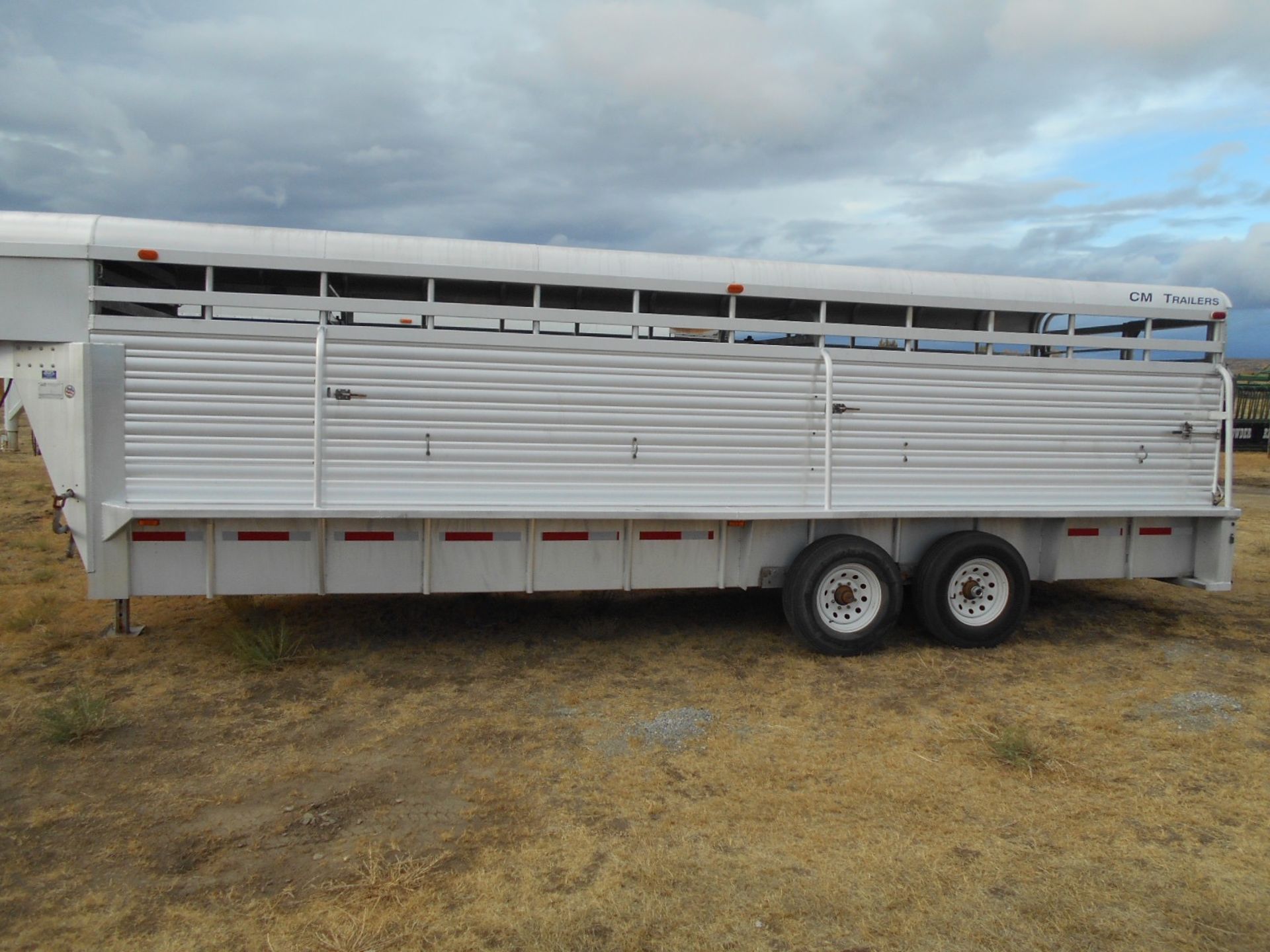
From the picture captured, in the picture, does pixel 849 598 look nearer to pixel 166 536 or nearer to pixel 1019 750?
pixel 1019 750

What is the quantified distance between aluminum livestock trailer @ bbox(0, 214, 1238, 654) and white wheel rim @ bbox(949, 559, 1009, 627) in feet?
0.09

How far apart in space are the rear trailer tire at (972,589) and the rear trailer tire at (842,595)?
0.30 m

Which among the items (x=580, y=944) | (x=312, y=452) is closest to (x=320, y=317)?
(x=312, y=452)

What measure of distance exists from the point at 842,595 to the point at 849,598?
0.06 meters

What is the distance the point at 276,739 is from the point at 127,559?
5.83 ft

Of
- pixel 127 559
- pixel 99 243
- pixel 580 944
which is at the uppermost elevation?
pixel 99 243

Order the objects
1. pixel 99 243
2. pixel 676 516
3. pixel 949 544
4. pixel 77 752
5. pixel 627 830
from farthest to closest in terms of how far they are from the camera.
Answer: pixel 949 544
pixel 676 516
pixel 99 243
pixel 77 752
pixel 627 830

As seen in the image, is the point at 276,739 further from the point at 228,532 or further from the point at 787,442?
the point at 787,442

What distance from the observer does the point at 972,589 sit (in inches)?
274

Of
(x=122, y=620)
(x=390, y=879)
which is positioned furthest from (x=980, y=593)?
(x=122, y=620)

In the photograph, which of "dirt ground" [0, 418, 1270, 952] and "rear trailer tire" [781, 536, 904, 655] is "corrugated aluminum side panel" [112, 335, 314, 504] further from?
"rear trailer tire" [781, 536, 904, 655]

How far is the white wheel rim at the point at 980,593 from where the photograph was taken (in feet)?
22.7

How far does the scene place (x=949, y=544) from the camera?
6793 mm

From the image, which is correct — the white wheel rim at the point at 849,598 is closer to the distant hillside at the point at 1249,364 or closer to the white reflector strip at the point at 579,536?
the white reflector strip at the point at 579,536
